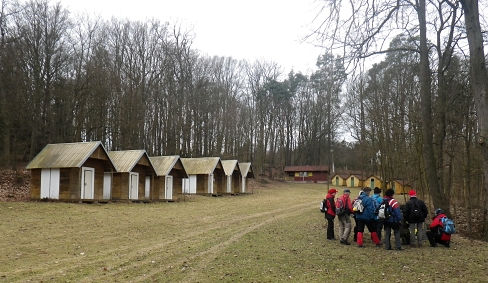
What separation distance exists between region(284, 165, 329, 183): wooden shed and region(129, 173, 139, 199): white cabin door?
43.1 m

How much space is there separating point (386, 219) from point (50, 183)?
19.9 metres

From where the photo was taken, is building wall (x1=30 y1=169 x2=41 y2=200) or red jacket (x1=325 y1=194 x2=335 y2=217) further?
building wall (x1=30 y1=169 x2=41 y2=200)

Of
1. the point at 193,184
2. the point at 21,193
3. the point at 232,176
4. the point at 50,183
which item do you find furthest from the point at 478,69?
the point at 232,176

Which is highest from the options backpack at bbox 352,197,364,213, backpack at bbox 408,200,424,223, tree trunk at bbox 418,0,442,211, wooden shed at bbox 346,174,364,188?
tree trunk at bbox 418,0,442,211

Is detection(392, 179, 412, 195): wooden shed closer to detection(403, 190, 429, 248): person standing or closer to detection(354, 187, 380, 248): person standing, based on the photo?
detection(403, 190, 429, 248): person standing

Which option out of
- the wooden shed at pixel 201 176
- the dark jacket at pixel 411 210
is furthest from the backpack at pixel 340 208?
the wooden shed at pixel 201 176

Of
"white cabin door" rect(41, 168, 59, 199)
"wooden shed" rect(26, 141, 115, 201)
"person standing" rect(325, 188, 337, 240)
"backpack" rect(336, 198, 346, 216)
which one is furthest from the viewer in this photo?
"white cabin door" rect(41, 168, 59, 199)

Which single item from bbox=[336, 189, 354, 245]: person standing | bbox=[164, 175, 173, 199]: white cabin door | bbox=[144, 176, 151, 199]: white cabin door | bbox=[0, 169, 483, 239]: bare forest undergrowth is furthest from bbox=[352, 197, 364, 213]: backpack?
bbox=[164, 175, 173, 199]: white cabin door

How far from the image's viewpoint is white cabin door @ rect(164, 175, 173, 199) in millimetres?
31625

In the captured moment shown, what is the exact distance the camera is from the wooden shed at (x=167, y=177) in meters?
30.9

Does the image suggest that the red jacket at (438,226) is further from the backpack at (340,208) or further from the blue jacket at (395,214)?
the backpack at (340,208)

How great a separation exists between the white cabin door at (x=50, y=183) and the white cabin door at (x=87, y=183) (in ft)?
4.58

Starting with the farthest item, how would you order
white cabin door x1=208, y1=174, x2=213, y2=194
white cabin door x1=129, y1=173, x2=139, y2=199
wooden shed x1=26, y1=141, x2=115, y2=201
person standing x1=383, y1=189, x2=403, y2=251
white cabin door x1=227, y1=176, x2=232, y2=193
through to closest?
white cabin door x1=227, y1=176, x2=232, y2=193
white cabin door x1=208, y1=174, x2=213, y2=194
white cabin door x1=129, y1=173, x2=139, y2=199
wooden shed x1=26, y1=141, x2=115, y2=201
person standing x1=383, y1=189, x2=403, y2=251

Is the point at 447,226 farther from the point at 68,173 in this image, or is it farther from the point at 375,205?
the point at 68,173
